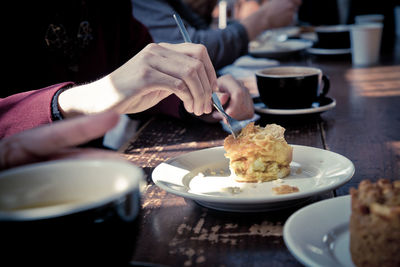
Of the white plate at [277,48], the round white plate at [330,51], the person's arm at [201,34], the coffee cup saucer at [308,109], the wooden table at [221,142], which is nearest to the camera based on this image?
the wooden table at [221,142]

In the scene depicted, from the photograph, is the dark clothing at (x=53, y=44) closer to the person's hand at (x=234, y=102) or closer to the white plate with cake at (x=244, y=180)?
the person's hand at (x=234, y=102)

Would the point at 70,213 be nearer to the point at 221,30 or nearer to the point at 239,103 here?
the point at 239,103

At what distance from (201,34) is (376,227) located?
76.5 inches

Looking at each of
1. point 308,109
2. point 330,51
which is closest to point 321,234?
point 308,109

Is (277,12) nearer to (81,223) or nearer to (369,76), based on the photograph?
(369,76)

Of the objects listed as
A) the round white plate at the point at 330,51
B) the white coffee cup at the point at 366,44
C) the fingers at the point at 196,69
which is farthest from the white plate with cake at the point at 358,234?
the round white plate at the point at 330,51

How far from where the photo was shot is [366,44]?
7.54 ft

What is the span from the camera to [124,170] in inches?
15.9

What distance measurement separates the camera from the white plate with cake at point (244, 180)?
0.71 meters

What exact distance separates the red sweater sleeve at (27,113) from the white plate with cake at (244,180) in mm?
285

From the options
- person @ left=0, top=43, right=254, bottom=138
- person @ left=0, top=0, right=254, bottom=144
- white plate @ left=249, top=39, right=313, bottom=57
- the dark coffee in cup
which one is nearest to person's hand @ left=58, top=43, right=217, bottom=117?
person @ left=0, top=43, right=254, bottom=138

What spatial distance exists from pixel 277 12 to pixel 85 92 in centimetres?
192

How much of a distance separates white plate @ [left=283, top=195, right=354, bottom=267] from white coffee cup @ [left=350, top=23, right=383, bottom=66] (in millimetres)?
1846

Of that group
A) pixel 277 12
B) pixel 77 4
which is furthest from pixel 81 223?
pixel 277 12
